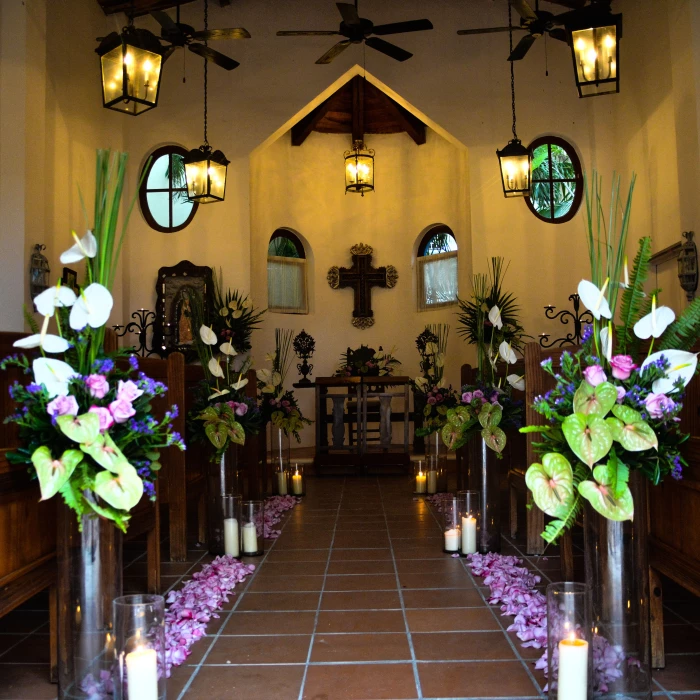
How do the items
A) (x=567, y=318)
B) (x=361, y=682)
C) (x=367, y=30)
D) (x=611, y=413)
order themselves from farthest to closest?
(x=567, y=318), (x=367, y=30), (x=361, y=682), (x=611, y=413)

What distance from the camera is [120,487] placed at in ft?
6.07

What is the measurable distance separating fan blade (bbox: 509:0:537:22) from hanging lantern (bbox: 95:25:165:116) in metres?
2.52

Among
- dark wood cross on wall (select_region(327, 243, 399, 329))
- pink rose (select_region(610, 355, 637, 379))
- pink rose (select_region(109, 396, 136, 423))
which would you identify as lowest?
pink rose (select_region(109, 396, 136, 423))

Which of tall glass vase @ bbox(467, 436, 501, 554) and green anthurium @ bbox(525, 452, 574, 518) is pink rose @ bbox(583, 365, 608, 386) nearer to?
green anthurium @ bbox(525, 452, 574, 518)

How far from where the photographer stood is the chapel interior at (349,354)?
6.42 ft

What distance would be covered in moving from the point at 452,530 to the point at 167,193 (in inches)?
225

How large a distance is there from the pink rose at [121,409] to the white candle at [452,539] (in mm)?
2600

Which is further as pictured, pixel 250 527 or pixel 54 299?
pixel 250 527

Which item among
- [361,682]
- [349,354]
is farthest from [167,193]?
[361,682]

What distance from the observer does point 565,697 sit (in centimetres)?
186

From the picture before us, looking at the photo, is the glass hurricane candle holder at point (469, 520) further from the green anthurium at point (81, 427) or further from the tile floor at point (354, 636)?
the green anthurium at point (81, 427)

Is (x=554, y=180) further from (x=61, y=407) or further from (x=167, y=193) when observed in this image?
(x=61, y=407)

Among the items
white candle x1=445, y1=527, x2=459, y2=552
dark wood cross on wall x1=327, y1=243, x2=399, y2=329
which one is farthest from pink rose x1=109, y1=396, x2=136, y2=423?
dark wood cross on wall x1=327, y1=243, x2=399, y2=329

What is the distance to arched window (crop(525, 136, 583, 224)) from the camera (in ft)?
27.1
